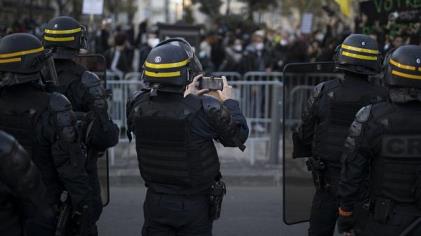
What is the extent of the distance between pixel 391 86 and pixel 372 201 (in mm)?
640

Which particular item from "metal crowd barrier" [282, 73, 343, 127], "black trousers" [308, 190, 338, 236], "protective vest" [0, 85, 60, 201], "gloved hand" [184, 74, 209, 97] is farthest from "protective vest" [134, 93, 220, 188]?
"metal crowd barrier" [282, 73, 343, 127]

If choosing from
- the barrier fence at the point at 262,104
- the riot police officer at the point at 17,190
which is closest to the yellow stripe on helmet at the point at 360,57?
the riot police officer at the point at 17,190

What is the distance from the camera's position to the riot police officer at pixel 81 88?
4.55 m

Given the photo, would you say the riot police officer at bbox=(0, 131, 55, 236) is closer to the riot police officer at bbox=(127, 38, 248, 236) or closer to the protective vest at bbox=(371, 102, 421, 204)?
the riot police officer at bbox=(127, 38, 248, 236)

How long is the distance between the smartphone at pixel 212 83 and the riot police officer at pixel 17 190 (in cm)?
126

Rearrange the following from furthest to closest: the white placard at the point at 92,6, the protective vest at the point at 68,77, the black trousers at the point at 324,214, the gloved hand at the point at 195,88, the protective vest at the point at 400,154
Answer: the white placard at the point at 92,6 → the protective vest at the point at 68,77 → the black trousers at the point at 324,214 → the gloved hand at the point at 195,88 → the protective vest at the point at 400,154

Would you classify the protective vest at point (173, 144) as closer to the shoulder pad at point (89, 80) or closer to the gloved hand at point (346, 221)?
the gloved hand at point (346, 221)

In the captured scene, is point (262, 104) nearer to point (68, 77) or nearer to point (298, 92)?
point (298, 92)

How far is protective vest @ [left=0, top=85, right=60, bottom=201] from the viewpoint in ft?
11.6

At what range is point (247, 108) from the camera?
9.17 meters

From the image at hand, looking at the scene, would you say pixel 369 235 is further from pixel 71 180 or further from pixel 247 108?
pixel 247 108

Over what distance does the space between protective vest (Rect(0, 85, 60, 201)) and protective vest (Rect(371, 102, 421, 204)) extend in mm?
1874

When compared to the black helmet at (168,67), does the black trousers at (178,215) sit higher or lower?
lower

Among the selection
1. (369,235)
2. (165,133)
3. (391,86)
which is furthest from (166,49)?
(369,235)
